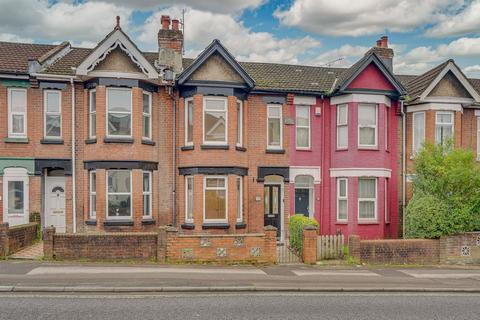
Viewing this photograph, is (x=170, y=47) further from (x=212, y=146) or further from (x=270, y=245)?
(x=270, y=245)

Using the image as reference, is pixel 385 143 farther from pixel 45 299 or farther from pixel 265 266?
pixel 45 299

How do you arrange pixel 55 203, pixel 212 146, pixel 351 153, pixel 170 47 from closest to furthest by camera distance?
pixel 212 146, pixel 55 203, pixel 351 153, pixel 170 47

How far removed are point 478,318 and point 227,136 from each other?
12.0 metres

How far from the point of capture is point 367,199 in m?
21.5

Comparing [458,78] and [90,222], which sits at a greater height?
[458,78]

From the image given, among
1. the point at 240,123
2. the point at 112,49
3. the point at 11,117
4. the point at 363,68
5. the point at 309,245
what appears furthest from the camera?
the point at 363,68

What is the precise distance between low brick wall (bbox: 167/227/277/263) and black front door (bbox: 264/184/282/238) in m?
5.60

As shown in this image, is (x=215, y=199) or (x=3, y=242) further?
(x=215, y=199)

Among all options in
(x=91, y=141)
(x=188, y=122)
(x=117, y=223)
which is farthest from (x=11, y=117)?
(x=188, y=122)

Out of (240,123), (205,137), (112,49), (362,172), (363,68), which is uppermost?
(112,49)

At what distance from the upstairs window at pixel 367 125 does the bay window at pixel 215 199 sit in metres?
6.49

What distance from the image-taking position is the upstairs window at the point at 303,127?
2228 centimetres

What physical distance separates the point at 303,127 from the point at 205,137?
4.91 meters

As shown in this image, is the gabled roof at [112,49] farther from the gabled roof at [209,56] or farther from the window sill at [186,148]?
the window sill at [186,148]
